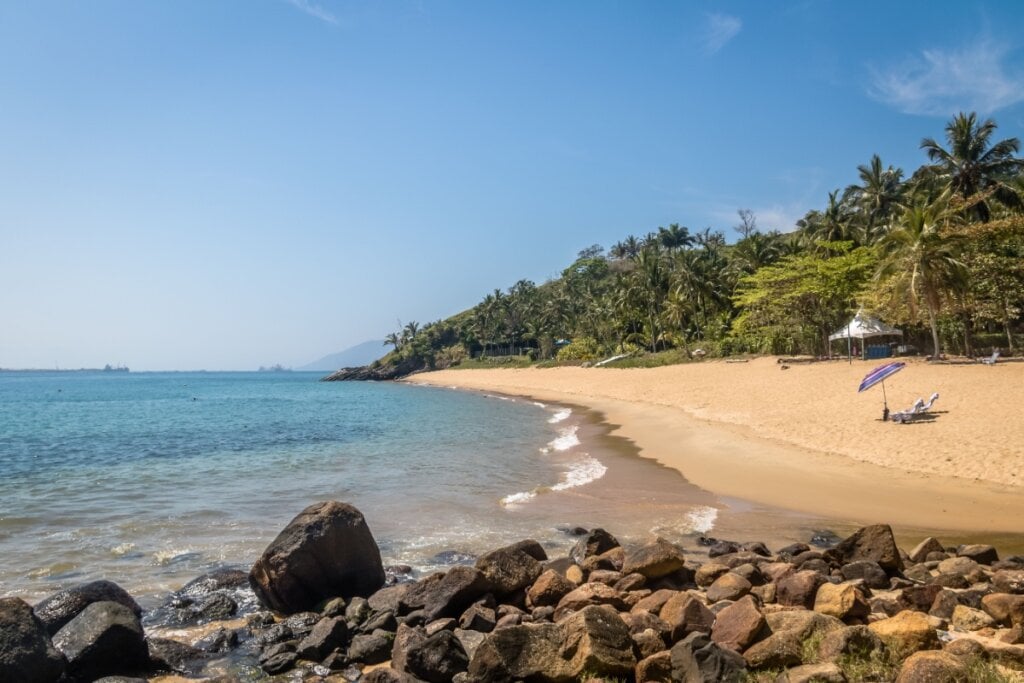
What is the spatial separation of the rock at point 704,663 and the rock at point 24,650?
5907 millimetres

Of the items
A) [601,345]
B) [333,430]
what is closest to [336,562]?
[333,430]

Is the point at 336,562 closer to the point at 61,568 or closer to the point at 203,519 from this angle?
the point at 61,568

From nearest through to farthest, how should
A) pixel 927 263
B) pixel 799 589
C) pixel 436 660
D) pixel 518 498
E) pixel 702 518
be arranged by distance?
1. pixel 436 660
2. pixel 799 589
3. pixel 702 518
4. pixel 518 498
5. pixel 927 263

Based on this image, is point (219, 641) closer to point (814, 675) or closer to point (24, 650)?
point (24, 650)

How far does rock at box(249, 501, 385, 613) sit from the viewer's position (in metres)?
8.69

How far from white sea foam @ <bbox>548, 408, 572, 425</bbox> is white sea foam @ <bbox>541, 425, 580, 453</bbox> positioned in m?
4.59

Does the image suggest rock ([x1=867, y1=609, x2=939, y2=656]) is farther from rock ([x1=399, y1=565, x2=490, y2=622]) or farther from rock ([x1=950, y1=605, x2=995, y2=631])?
rock ([x1=399, y1=565, x2=490, y2=622])

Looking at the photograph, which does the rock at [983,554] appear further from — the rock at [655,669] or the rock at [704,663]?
the rock at [655,669]

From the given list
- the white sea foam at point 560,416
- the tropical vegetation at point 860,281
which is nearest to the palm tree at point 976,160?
the tropical vegetation at point 860,281

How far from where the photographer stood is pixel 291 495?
16922 millimetres

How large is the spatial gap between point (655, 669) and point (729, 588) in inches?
92.0

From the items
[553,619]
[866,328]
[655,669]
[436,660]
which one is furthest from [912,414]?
[866,328]

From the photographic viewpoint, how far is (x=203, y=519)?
559 inches

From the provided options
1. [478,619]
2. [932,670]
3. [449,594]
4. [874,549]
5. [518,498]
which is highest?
[932,670]
